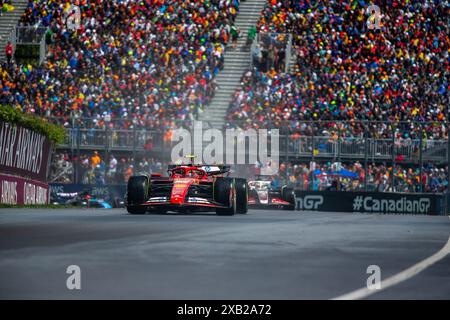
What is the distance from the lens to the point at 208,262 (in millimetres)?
9539

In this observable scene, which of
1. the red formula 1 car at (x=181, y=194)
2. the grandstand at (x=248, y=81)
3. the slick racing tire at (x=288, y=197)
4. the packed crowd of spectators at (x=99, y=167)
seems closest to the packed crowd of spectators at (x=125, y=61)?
the grandstand at (x=248, y=81)

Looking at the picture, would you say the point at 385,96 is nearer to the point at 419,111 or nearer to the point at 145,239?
the point at 419,111

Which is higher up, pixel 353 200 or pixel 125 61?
pixel 125 61

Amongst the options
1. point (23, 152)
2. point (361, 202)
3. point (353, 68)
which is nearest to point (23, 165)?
point (23, 152)

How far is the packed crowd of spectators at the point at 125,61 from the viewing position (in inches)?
1700

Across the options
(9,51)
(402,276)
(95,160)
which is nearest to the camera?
(402,276)

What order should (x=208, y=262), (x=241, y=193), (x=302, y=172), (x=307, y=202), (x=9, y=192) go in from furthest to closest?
(x=307, y=202), (x=302, y=172), (x=9, y=192), (x=241, y=193), (x=208, y=262)

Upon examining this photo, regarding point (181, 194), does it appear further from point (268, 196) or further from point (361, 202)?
point (361, 202)

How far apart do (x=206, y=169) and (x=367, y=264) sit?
16658 millimetres

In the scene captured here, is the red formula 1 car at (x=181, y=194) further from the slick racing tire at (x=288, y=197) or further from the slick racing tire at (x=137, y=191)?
the slick racing tire at (x=288, y=197)

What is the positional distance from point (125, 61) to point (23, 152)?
48.1ft

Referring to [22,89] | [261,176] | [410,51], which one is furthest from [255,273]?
[410,51]

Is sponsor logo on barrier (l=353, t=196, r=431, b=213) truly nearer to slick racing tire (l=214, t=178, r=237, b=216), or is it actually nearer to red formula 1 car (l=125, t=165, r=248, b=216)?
red formula 1 car (l=125, t=165, r=248, b=216)

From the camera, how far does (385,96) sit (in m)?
44.4
